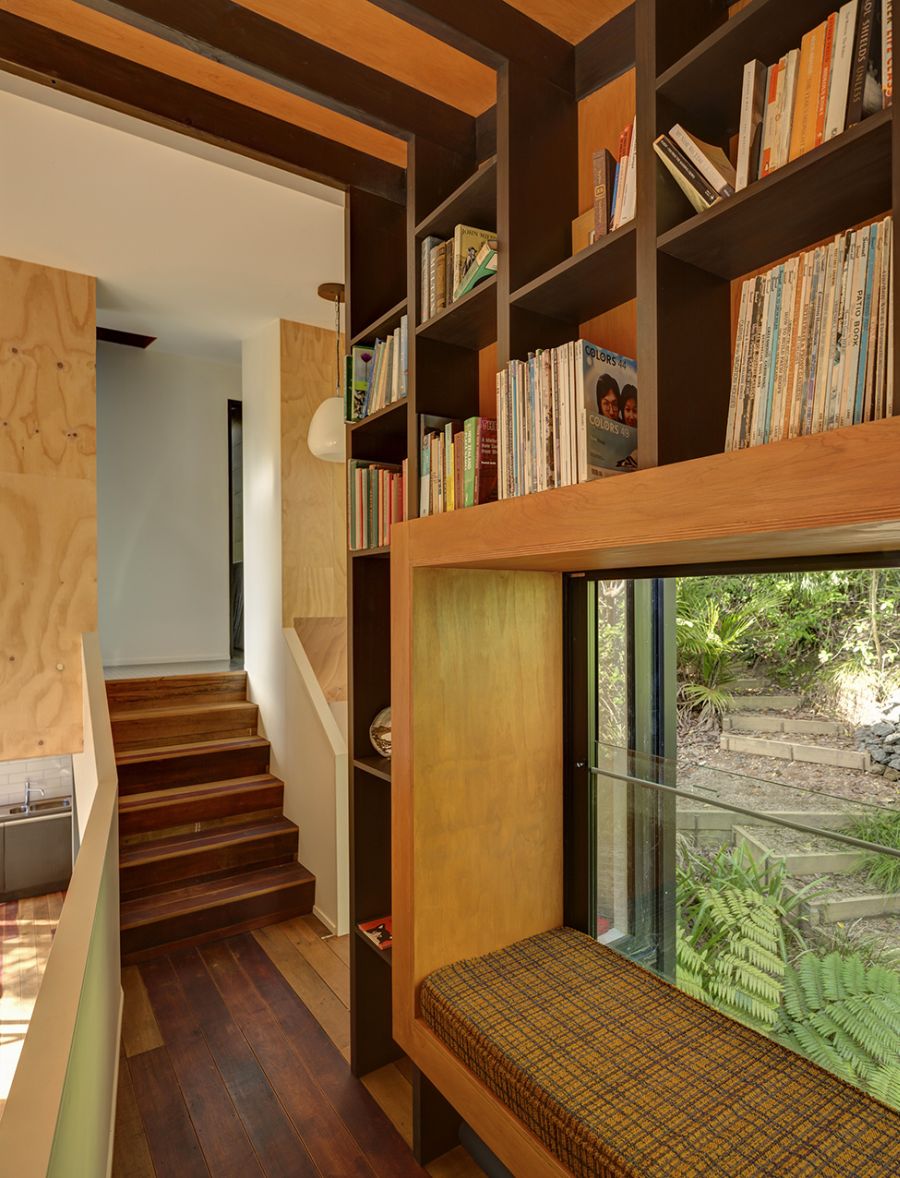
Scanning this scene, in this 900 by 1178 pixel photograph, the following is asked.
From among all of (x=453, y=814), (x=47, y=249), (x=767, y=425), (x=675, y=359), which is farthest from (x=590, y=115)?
(x=47, y=249)

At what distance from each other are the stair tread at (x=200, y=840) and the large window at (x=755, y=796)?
6.86 ft

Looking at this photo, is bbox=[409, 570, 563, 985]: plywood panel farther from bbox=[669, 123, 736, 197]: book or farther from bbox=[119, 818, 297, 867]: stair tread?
bbox=[119, 818, 297, 867]: stair tread

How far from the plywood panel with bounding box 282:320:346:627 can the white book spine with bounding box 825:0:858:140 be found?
10.5 feet

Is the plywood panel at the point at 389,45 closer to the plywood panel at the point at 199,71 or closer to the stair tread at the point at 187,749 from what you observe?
the plywood panel at the point at 199,71

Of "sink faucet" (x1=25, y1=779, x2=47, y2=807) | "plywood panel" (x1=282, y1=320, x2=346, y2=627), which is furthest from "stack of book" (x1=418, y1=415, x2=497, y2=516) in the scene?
"sink faucet" (x1=25, y1=779, x2=47, y2=807)

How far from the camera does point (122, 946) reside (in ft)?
9.52

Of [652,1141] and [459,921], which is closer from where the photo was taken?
[652,1141]

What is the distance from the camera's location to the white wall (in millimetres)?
4531

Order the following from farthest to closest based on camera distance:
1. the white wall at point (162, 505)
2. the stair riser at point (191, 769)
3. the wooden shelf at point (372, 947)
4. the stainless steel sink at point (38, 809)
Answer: the white wall at point (162, 505), the stainless steel sink at point (38, 809), the stair riser at point (191, 769), the wooden shelf at point (372, 947)

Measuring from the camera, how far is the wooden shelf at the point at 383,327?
6.74 ft

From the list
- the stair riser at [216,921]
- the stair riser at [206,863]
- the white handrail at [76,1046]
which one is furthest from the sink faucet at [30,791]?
the white handrail at [76,1046]

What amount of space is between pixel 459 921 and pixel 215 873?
2046mm

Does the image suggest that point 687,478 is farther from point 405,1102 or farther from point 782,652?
point 405,1102

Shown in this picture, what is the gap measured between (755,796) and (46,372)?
3.44m
